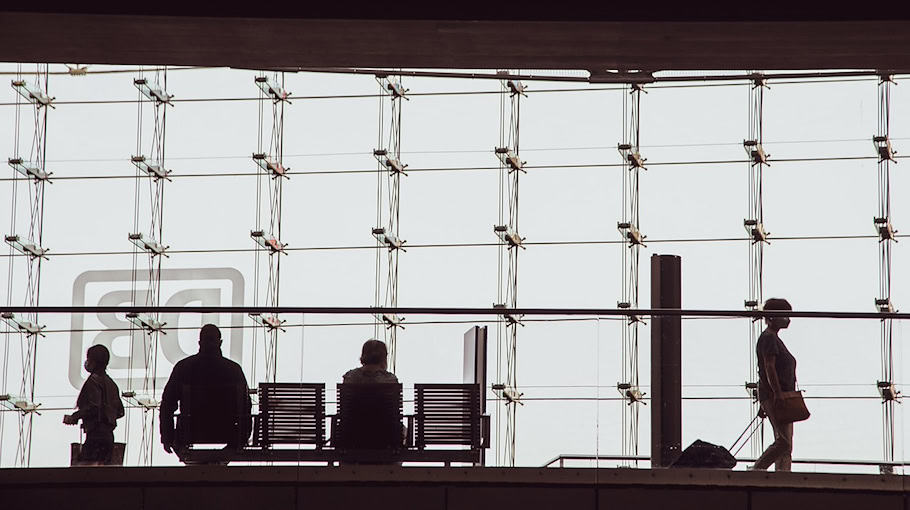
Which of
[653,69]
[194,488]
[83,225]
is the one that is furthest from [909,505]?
[83,225]

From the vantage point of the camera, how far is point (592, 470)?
6.53 meters

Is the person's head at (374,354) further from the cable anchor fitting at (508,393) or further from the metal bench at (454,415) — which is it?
the cable anchor fitting at (508,393)

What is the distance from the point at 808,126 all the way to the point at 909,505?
7.98 meters

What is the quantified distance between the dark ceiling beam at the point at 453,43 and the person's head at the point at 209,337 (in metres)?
1.29

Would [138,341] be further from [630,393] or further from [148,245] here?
[148,245]

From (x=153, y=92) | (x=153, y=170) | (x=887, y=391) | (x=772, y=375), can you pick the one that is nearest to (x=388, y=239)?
(x=153, y=170)

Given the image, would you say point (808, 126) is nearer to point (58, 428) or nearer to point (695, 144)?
point (695, 144)

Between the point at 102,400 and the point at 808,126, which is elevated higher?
the point at 808,126

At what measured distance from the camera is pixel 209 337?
6.62m

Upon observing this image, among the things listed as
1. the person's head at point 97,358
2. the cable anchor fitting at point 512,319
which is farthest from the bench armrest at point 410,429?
the person's head at point 97,358

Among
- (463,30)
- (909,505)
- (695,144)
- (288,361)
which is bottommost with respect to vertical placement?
(909,505)

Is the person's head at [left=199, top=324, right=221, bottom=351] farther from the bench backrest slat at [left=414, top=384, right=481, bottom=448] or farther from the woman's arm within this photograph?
the woman's arm

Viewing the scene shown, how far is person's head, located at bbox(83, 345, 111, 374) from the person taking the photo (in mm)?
6645

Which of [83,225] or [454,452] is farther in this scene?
[83,225]
